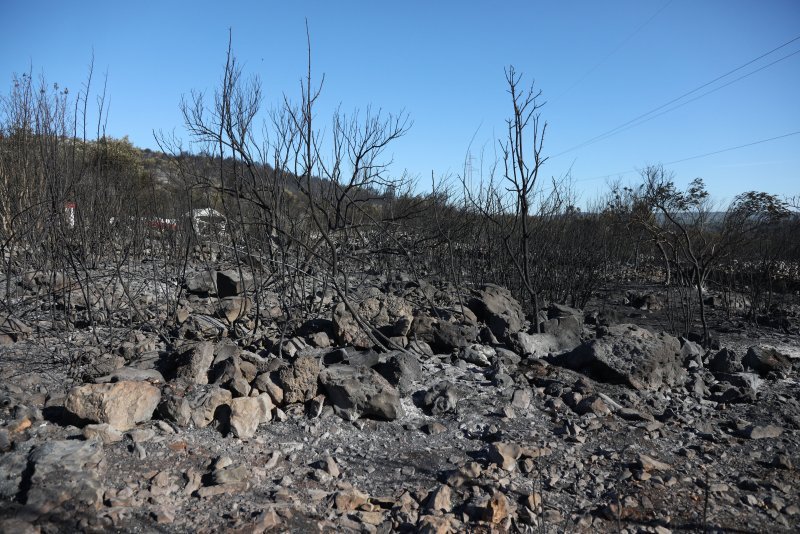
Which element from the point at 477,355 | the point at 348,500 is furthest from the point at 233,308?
the point at 348,500

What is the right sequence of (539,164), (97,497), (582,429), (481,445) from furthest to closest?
(539,164) < (582,429) < (481,445) < (97,497)

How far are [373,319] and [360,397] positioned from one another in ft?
5.44

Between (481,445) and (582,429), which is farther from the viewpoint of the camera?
(582,429)

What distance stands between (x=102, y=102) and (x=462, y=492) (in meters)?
4.32

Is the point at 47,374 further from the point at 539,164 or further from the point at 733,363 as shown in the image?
the point at 733,363

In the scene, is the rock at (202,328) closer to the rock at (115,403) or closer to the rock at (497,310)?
the rock at (115,403)

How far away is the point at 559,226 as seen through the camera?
9.55 metres

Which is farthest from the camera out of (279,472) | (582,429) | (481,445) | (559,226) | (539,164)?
(559,226)

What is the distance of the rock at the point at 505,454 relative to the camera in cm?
318

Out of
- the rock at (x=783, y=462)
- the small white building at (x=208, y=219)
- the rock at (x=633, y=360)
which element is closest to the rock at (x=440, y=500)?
the rock at (x=783, y=462)

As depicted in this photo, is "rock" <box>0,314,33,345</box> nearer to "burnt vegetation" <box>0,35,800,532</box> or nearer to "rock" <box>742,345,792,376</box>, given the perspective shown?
"burnt vegetation" <box>0,35,800,532</box>

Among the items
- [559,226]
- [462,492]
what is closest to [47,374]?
[462,492]

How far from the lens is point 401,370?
4.25m

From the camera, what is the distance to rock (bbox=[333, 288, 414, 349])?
16.2 ft
